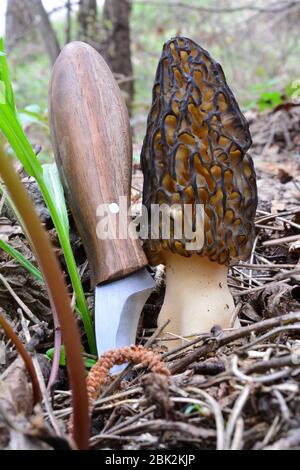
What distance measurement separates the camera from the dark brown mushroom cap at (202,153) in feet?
4.64

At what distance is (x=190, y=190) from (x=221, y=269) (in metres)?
0.26

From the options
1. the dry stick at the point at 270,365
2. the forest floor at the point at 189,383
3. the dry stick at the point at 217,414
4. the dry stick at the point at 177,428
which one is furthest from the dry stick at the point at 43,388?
the dry stick at the point at 270,365

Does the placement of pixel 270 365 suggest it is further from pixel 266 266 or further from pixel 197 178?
pixel 266 266

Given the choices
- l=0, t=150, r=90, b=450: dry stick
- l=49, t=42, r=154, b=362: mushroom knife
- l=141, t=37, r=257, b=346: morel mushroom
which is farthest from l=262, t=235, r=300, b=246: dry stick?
l=0, t=150, r=90, b=450: dry stick

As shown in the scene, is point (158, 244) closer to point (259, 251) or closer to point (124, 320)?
point (124, 320)

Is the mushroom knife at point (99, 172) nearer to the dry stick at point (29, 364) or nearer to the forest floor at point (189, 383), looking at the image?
the forest floor at point (189, 383)

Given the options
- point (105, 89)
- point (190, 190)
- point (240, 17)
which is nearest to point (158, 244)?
point (190, 190)

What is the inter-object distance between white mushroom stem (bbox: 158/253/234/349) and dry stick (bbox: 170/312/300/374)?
0.25 meters

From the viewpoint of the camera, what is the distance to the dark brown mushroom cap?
1413 mm

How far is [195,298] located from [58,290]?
0.70 meters

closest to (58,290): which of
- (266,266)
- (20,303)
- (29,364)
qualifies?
(29,364)

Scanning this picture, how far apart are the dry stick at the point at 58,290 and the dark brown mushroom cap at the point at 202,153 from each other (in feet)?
1.99

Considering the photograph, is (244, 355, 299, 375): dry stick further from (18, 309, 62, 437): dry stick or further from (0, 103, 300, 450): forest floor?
(18, 309, 62, 437): dry stick

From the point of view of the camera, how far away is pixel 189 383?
1093 mm
